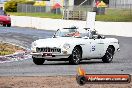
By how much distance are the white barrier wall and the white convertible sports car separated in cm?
2447

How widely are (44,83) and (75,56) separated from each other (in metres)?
6.58

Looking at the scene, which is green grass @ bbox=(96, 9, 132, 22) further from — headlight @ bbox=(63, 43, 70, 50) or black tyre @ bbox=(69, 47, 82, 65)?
headlight @ bbox=(63, 43, 70, 50)

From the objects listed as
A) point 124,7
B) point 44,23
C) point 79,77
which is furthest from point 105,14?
point 79,77

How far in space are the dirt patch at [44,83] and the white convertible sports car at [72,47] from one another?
4.57 metres

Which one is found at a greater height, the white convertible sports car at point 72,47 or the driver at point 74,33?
the driver at point 74,33

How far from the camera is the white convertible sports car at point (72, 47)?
62.1 ft

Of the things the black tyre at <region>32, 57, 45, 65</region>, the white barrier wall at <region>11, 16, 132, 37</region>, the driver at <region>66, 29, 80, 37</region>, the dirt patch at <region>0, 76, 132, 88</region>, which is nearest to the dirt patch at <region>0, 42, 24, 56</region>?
the black tyre at <region>32, 57, 45, 65</region>

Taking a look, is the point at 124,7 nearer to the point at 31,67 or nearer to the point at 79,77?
the point at 31,67

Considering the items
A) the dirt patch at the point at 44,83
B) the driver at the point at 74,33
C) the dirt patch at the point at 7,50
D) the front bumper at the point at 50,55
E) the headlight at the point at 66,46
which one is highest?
the driver at the point at 74,33

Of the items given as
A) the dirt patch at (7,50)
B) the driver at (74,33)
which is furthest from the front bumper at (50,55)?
the dirt patch at (7,50)

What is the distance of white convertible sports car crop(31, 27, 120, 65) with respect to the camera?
18938 mm

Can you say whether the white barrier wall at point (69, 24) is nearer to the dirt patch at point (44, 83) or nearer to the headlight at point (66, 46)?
the headlight at point (66, 46)

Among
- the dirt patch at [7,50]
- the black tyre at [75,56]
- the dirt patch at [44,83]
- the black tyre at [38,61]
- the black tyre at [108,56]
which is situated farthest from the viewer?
the dirt patch at [7,50]

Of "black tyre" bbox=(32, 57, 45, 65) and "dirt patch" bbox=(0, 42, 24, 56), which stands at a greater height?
"black tyre" bbox=(32, 57, 45, 65)
